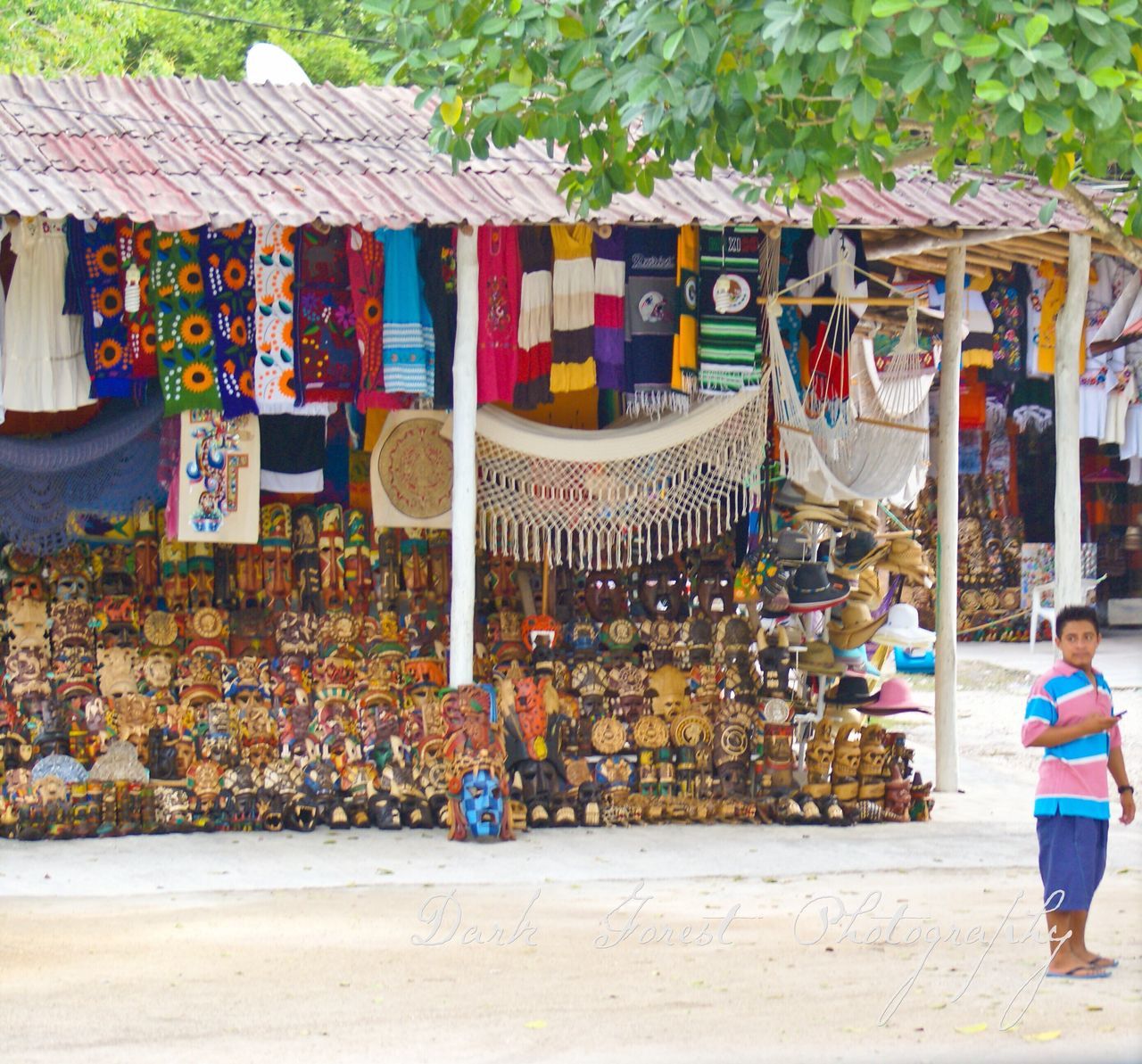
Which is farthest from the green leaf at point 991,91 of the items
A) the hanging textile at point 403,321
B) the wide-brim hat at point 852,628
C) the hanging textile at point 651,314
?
the wide-brim hat at point 852,628

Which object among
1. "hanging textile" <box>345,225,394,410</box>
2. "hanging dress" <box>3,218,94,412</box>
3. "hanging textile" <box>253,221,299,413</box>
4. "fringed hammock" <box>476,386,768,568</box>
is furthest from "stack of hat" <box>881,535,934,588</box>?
"hanging dress" <box>3,218,94,412</box>

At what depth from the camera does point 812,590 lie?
9203 millimetres

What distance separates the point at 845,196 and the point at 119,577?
13.1ft

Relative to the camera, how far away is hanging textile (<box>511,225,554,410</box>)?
862 centimetres

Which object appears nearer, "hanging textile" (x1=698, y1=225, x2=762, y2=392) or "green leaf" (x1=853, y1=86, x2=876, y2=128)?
"green leaf" (x1=853, y1=86, x2=876, y2=128)

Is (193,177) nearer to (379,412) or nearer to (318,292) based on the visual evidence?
(318,292)

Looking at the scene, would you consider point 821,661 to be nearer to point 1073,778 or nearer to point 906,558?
point 906,558

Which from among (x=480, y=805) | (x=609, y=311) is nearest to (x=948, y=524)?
(x=609, y=311)

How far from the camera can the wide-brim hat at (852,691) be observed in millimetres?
9477

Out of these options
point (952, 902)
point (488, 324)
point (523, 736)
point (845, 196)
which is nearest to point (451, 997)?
point (952, 902)

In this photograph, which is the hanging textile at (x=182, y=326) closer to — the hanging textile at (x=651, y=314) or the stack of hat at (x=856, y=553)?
the hanging textile at (x=651, y=314)

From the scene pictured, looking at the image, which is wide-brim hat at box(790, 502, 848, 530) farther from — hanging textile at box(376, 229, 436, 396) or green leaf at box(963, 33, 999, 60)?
green leaf at box(963, 33, 999, 60)

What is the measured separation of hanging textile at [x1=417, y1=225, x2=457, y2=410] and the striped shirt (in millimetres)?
3620

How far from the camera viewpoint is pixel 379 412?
29.7ft
